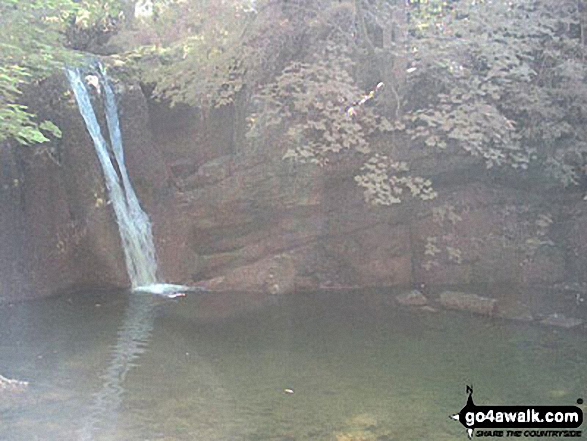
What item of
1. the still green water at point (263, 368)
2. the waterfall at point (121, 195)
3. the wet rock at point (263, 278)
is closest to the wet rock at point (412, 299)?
the still green water at point (263, 368)

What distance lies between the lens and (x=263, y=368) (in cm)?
795

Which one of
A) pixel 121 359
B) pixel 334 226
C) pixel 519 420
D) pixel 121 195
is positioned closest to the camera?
pixel 519 420

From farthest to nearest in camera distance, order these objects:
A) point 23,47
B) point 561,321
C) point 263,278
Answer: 1. point 263,278
2. point 561,321
3. point 23,47

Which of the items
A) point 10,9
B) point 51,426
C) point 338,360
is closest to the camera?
point 51,426

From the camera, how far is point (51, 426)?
5.90 metres

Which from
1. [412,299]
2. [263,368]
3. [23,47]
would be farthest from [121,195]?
[263,368]

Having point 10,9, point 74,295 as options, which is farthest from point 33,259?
point 10,9

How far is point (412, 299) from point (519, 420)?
17.4ft

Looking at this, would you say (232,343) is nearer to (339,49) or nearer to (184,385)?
(184,385)

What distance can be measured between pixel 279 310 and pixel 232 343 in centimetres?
239

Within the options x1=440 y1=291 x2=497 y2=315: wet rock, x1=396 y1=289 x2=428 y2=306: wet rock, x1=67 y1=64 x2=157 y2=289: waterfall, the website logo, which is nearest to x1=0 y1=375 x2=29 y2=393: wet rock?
the website logo

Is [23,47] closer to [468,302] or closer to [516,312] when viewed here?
[468,302]

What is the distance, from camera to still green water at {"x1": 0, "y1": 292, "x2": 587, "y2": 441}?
6.14 metres

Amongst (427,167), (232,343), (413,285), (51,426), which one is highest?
(427,167)
